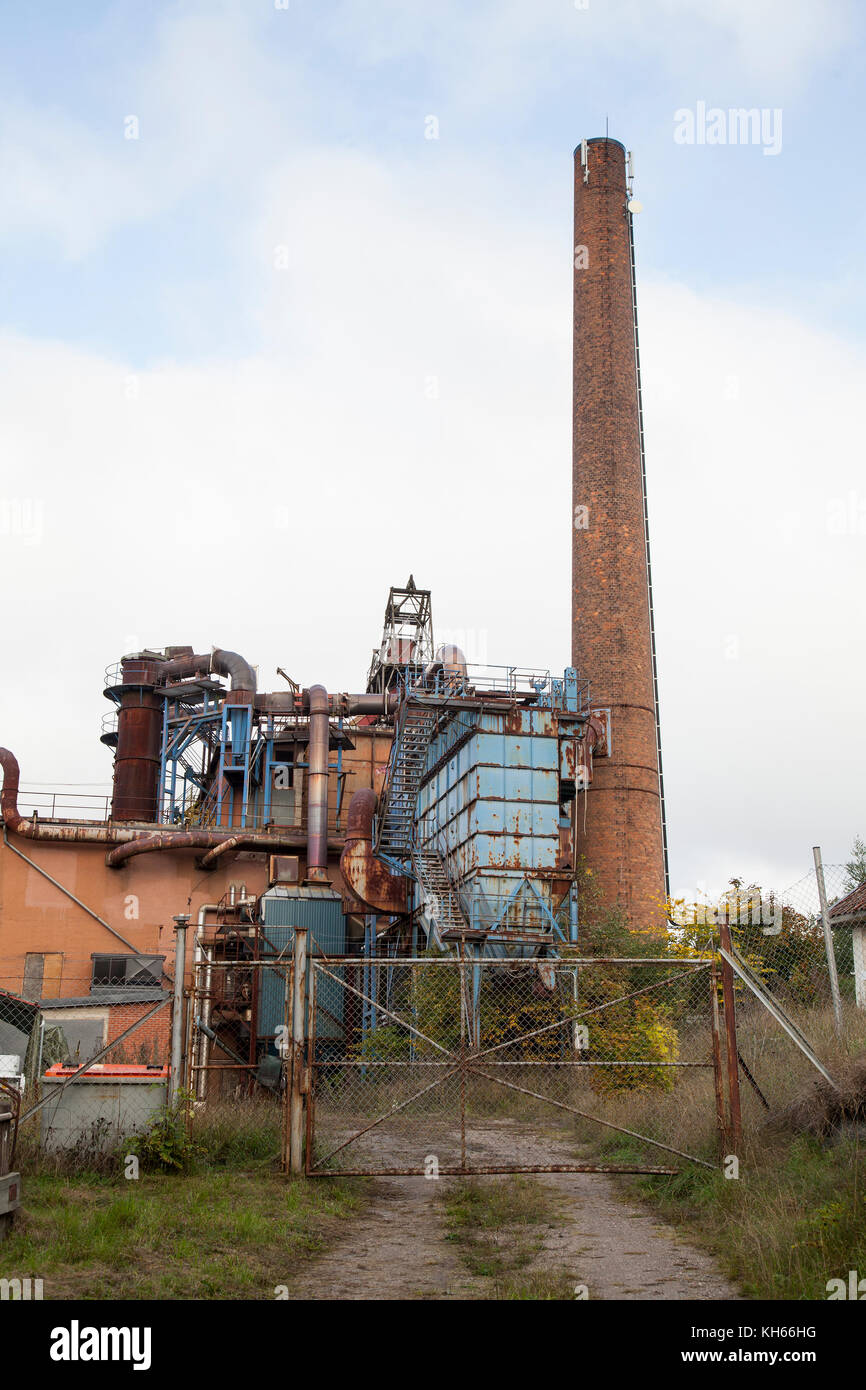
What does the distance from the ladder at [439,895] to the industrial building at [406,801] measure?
7 centimetres

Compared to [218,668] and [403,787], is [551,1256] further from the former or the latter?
[218,668]

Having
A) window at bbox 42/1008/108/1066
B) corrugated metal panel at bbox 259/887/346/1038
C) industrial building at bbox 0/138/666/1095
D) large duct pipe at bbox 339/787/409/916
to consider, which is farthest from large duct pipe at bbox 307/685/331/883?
window at bbox 42/1008/108/1066

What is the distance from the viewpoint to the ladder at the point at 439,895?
2302cm

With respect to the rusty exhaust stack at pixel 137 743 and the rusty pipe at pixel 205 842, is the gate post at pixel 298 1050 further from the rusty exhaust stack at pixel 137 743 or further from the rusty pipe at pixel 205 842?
the rusty exhaust stack at pixel 137 743

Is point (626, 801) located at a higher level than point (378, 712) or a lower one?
lower

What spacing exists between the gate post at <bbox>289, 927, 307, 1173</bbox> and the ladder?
11608 millimetres

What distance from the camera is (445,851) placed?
26062 millimetres

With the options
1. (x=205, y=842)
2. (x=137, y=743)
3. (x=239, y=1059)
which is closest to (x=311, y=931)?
(x=205, y=842)

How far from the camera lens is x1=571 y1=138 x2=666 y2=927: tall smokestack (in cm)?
2798

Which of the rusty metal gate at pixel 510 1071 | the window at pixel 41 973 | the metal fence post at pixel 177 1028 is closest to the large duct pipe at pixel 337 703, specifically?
the rusty metal gate at pixel 510 1071

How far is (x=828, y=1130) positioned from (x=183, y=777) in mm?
30969
